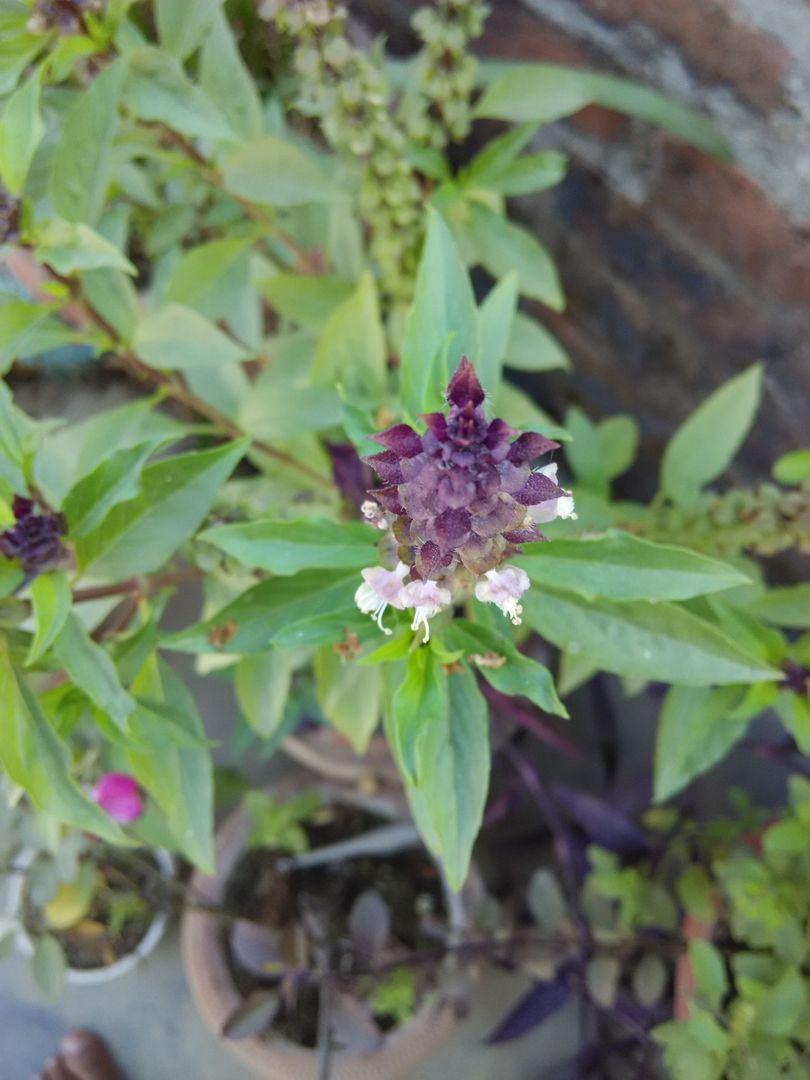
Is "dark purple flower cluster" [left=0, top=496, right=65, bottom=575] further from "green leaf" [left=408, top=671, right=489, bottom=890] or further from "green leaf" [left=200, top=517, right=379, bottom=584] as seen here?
"green leaf" [left=408, top=671, right=489, bottom=890]

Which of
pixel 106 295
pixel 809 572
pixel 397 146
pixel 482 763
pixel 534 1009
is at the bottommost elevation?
pixel 534 1009

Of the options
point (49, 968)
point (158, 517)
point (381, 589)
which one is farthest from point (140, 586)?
point (49, 968)

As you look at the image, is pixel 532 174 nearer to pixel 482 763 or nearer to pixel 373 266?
pixel 373 266

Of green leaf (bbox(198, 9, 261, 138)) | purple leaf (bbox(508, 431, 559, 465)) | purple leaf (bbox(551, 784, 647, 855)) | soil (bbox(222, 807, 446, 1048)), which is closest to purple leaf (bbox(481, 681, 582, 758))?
purple leaf (bbox(551, 784, 647, 855))

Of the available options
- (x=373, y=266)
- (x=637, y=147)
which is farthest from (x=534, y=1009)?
(x=637, y=147)

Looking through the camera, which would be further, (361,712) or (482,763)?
(361,712)

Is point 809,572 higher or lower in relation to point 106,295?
lower
